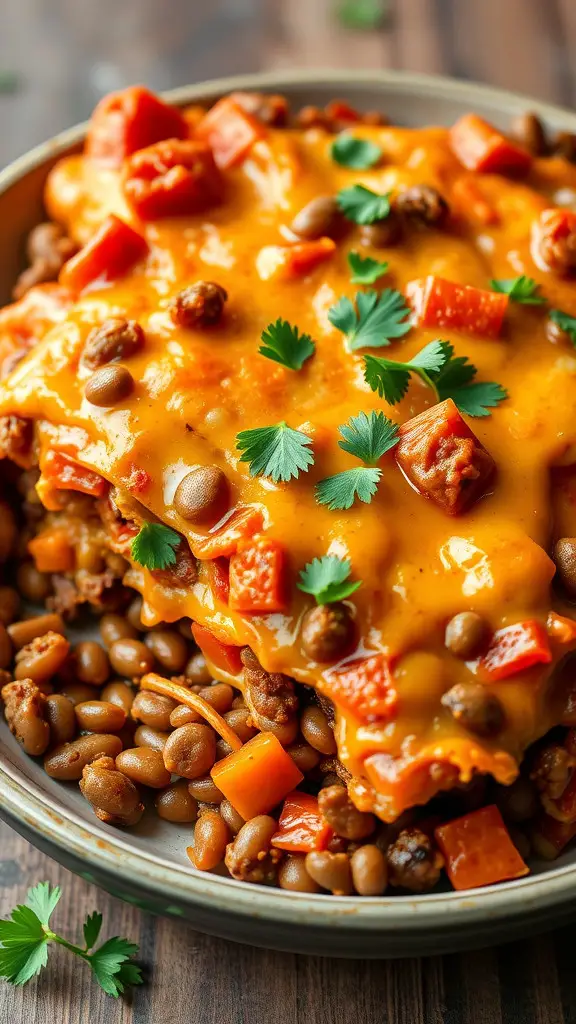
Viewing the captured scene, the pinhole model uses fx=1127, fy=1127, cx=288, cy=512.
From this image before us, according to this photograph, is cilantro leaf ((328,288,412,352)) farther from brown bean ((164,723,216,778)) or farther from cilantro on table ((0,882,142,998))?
cilantro on table ((0,882,142,998))

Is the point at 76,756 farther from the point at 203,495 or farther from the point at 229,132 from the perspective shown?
the point at 229,132

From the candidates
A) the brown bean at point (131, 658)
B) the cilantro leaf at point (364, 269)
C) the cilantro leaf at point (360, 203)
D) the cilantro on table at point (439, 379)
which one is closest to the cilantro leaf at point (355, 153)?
the cilantro leaf at point (360, 203)

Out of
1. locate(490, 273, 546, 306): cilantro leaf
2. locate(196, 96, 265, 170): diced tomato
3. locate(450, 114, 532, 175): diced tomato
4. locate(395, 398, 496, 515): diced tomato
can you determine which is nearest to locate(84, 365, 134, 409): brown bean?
locate(395, 398, 496, 515): diced tomato

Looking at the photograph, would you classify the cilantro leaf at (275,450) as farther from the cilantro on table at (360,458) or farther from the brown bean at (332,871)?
the brown bean at (332,871)

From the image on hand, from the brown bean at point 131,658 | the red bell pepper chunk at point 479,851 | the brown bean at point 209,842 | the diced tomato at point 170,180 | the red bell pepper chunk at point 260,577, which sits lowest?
the red bell pepper chunk at point 479,851

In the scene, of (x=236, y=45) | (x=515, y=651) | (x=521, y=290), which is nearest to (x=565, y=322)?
(x=521, y=290)
